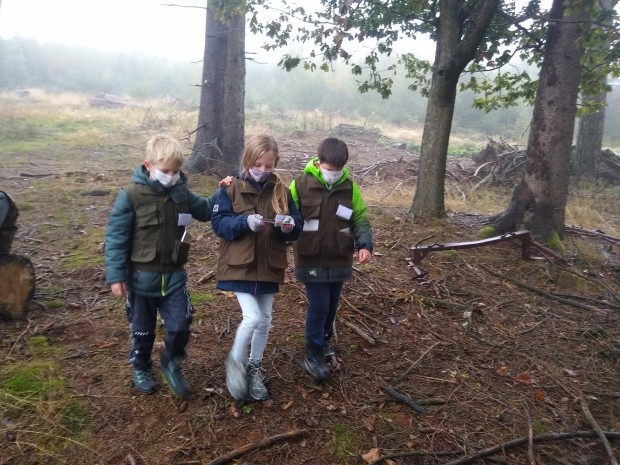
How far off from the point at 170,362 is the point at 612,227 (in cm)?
951

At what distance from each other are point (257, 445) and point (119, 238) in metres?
1.44

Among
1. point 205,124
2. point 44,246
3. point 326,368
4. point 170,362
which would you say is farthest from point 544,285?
point 205,124

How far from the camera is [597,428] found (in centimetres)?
282

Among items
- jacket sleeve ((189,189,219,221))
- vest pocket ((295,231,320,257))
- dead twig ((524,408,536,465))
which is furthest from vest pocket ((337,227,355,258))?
dead twig ((524,408,536,465))

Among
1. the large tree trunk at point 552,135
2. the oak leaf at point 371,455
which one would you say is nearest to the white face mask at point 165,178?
the oak leaf at point 371,455

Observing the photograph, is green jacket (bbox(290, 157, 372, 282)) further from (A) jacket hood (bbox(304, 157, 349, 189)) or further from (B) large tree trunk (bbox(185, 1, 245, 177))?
(B) large tree trunk (bbox(185, 1, 245, 177))

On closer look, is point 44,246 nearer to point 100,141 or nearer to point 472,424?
point 472,424

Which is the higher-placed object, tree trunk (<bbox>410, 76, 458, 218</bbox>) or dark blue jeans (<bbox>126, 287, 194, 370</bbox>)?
tree trunk (<bbox>410, 76, 458, 218</bbox>)

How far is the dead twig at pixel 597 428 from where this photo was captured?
2578mm

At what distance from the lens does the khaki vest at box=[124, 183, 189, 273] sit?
2.67 meters

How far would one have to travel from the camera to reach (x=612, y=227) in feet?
29.9

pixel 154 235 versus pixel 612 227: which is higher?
pixel 154 235

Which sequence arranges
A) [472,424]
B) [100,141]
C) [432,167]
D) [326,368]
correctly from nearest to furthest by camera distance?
[472,424]
[326,368]
[432,167]
[100,141]

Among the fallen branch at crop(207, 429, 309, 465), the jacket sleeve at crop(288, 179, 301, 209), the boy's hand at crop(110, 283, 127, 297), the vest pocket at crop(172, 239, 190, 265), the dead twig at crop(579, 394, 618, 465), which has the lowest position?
the fallen branch at crop(207, 429, 309, 465)
